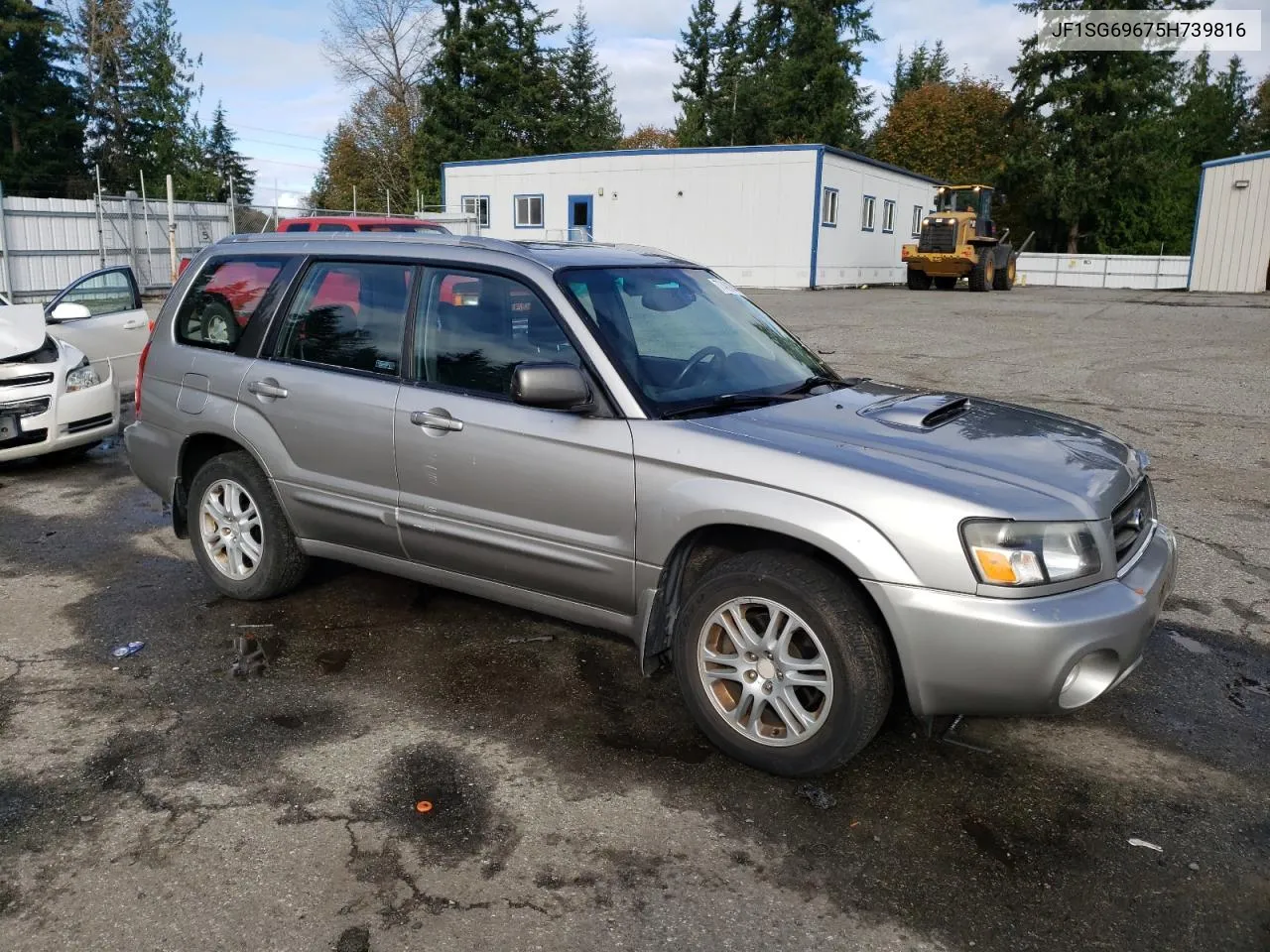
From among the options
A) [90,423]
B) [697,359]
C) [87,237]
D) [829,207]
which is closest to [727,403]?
[697,359]

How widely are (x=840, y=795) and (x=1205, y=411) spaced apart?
8.94 meters

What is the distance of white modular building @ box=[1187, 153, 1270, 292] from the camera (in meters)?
35.1

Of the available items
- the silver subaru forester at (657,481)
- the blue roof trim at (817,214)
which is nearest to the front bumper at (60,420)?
the silver subaru forester at (657,481)

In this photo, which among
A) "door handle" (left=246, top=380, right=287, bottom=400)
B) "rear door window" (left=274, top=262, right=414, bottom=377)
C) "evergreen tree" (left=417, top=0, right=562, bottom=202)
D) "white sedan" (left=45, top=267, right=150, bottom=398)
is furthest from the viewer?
"evergreen tree" (left=417, top=0, right=562, bottom=202)

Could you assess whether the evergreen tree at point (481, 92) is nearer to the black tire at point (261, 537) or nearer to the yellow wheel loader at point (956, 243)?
the yellow wheel loader at point (956, 243)

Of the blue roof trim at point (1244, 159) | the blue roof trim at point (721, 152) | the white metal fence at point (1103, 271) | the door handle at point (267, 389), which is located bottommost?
the door handle at point (267, 389)

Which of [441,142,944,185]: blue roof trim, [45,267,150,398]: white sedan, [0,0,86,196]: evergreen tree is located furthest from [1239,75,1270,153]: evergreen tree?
[45,267,150,398]: white sedan

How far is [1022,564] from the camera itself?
301 centimetres

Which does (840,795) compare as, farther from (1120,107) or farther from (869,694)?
(1120,107)

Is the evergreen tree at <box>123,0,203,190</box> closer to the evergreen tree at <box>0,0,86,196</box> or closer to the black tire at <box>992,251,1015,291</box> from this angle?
the evergreen tree at <box>0,0,86,196</box>

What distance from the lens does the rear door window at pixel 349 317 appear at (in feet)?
14.3

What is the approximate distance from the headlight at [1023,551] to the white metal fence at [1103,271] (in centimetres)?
4499

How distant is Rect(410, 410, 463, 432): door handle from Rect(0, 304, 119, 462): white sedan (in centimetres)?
483

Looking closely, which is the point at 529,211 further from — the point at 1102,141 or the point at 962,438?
the point at 962,438
